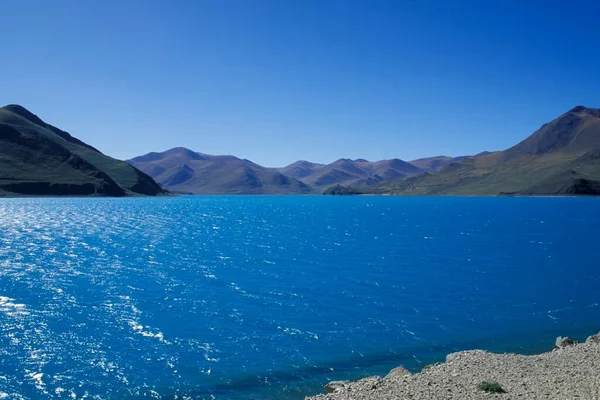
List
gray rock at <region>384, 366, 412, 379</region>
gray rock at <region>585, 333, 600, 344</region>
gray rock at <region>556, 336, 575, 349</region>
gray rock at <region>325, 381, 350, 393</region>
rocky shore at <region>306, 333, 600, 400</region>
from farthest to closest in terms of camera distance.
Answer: gray rock at <region>585, 333, 600, 344</region> < gray rock at <region>556, 336, 575, 349</region> < gray rock at <region>384, 366, 412, 379</region> < gray rock at <region>325, 381, 350, 393</region> < rocky shore at <region>306, 333, 600, 400</region>

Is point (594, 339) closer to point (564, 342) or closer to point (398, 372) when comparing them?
point (564, 342)

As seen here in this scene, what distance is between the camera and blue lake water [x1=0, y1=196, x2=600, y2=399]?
942 inches

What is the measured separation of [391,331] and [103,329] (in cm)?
2033

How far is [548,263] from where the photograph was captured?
6209 cm

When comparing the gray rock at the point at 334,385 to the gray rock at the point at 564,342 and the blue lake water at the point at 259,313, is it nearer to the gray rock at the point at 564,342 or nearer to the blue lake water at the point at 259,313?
the blue lake water at the point at 259,313

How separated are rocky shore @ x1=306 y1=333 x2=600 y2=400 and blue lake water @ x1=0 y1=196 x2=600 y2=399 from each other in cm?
308

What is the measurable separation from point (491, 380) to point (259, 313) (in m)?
19.5

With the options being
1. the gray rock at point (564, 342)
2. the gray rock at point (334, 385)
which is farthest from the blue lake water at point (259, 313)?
the gray rock at point (564, 342)

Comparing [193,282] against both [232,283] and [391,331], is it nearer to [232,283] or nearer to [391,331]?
[232,283]

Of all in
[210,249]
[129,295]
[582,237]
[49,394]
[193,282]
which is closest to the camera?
[49,394]

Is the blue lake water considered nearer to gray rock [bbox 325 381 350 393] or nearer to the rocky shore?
gray rock [bbox 325 381 350 393]

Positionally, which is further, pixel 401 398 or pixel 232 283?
pixel 232 283

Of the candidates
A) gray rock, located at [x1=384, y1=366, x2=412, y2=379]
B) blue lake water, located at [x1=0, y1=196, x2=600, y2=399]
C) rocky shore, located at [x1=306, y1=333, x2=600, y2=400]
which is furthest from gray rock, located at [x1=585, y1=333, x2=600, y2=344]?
gray rock, located at [x1=384, y1=366, x2=412, y2=379]

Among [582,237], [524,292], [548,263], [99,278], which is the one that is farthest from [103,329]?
[582,237]
